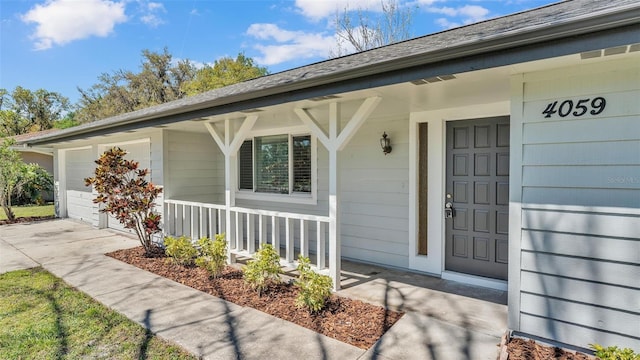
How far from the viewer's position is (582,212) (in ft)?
8.45

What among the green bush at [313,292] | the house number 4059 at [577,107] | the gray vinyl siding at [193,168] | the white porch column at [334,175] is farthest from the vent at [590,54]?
the gray vinyl siding at [193,168]

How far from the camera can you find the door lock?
4.43m

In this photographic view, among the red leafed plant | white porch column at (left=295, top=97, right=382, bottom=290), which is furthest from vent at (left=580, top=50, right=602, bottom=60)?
the red leafed plant

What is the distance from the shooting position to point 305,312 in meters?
3.48

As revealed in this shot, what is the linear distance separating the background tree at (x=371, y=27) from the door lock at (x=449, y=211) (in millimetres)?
14605

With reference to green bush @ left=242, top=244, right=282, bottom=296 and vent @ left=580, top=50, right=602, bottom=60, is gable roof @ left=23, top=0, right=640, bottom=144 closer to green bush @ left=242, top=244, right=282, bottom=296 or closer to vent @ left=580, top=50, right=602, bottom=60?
vent @ left=580, top=50, right=602, bottom=60

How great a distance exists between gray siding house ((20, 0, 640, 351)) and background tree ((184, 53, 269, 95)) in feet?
54.0

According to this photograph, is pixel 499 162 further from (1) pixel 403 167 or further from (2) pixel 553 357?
(2) pixel 553 357

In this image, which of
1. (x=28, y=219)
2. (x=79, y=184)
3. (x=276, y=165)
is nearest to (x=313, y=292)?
(x=276, y=165)

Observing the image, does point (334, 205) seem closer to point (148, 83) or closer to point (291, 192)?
point (291, 192)

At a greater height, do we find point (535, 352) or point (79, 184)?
point (79, 184)

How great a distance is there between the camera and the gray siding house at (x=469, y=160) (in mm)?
2422

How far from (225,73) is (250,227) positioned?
20.6 m

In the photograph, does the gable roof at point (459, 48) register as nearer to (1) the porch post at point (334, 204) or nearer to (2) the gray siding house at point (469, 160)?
(2) the gray siding house at point (469, 160)
